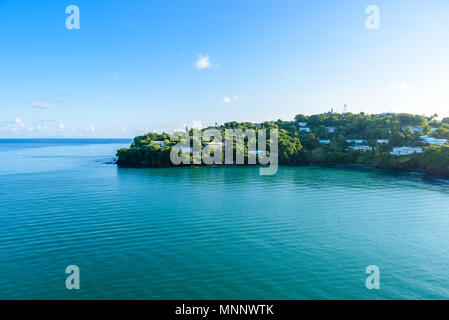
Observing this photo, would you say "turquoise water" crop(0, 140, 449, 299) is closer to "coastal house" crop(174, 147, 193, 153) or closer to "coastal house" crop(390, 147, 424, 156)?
"coastal house" crop(174, 147, 193, 153)

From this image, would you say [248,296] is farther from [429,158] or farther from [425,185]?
[429,158]

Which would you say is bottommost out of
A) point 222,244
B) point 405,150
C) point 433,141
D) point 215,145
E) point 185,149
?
point 222,244

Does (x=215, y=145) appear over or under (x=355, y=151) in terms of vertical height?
over

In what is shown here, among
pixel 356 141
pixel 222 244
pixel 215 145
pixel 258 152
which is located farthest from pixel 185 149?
pixel 356 141

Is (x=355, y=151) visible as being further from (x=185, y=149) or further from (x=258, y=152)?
(x=185, y=149)

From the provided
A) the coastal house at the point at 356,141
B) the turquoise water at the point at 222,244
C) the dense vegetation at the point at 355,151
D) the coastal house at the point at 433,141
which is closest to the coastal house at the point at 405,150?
the dense vegetation at the point at 355,151

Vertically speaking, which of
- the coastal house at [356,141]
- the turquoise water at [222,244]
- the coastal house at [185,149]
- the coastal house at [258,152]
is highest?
the coastal house at [356,141]

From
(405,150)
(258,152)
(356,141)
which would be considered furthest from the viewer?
(356,141)

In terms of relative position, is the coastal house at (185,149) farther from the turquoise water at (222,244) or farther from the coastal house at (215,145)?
the turquoise water at (222,244)
